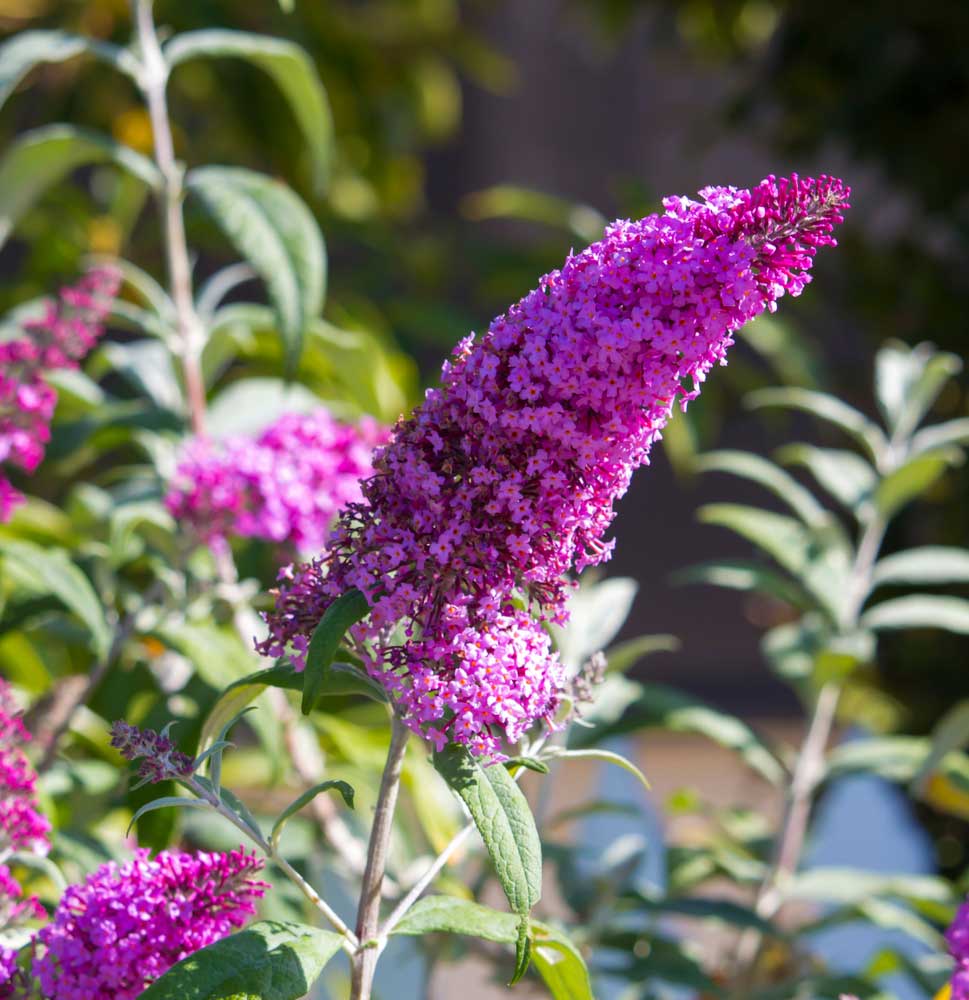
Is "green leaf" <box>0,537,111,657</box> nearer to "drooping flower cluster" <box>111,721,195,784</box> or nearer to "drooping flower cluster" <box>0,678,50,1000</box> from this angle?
"drooping flower cluster" <box>0,678,50,1000</box>

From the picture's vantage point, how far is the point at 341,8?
10.1 feet

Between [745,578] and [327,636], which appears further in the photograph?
[745,578]

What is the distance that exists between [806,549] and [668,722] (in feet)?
0.76

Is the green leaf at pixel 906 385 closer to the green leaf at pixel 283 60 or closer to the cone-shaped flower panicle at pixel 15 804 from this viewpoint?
the green leaf at pixel 283 60

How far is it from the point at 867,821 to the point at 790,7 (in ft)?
5.41

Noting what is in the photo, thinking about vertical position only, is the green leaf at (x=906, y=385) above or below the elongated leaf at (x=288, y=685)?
above

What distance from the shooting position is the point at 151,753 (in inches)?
24.1

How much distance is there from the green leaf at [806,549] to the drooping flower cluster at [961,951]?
49cm

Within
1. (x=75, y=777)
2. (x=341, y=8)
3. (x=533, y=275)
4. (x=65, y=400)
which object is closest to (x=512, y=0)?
(x=341, y=8)

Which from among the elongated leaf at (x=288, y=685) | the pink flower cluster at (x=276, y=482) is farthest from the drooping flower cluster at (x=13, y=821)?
the pink flower cluster at (x=276, y=482)

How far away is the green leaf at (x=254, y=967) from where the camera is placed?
593 millimetres

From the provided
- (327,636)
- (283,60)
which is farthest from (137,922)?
(283,60)

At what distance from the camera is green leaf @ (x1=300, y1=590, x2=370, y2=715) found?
59 cm

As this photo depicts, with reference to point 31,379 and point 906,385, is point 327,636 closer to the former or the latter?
point 31,379
